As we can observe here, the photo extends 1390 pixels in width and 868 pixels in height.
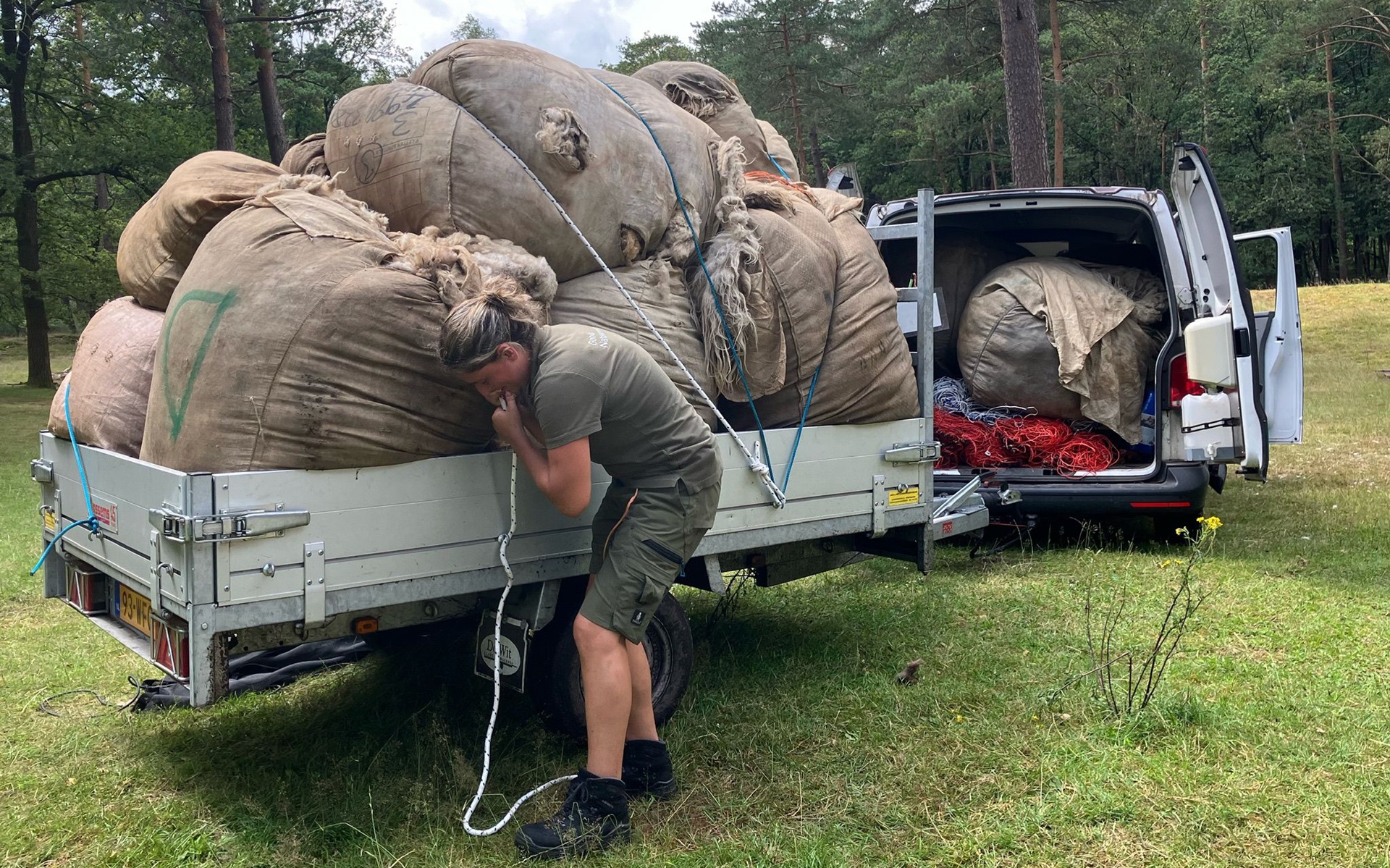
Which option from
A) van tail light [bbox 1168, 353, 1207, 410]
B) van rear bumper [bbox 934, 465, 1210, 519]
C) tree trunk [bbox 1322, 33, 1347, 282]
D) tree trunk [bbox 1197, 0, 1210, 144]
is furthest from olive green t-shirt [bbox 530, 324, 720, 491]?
tree trunk [bbox 1197, 0, 1210, 144]

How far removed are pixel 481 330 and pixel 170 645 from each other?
3.92 ft

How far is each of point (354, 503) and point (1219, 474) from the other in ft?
19.0

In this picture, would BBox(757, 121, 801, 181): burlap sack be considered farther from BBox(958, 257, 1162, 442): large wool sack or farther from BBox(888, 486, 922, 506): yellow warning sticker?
BBox(958, 257, 1162, 442): large wool sack

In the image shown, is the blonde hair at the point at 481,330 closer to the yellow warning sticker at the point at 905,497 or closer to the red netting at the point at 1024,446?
the yellow warning sticker at the point at 905,497

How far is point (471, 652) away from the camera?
435cm

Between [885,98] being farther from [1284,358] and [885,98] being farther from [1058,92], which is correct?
[1284,358]

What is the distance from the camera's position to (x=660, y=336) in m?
3.61

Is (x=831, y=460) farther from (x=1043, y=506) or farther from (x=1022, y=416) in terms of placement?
(x=1022, y=416)

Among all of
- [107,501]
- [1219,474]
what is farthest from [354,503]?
[1219,474]

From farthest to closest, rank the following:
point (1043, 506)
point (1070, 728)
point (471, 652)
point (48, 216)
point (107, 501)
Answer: point (48, 216) < point (1043, 506) < point (471, 652) < point (1070, 728) < point (107, 501)

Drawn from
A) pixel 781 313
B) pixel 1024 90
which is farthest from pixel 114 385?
pixel 1024 90

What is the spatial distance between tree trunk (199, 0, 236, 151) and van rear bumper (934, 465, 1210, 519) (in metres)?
12.7

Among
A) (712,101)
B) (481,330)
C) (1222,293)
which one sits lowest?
(481,330)

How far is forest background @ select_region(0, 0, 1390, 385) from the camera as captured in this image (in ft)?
57.5
